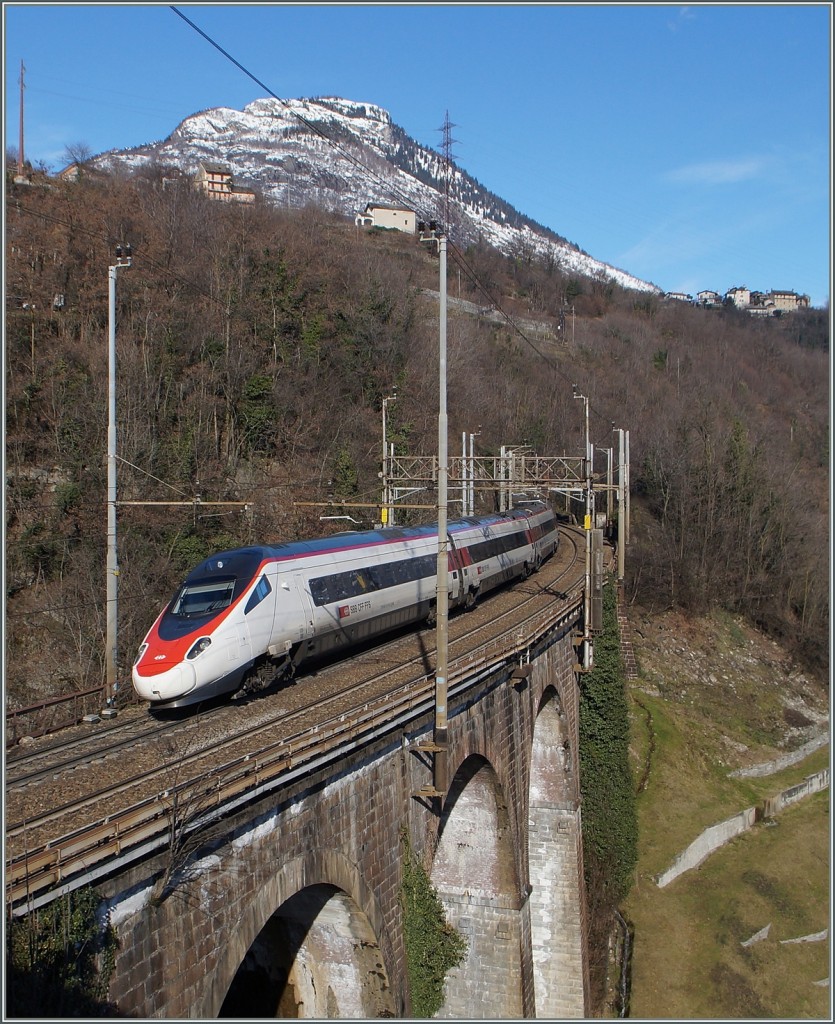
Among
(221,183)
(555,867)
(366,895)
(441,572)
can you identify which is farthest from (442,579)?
(221,183)

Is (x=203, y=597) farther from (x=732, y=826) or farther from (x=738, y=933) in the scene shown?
(x=732, y=826)

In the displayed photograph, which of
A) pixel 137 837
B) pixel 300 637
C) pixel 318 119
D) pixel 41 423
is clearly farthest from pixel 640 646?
pixel 318 119

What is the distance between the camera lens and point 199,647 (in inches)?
562

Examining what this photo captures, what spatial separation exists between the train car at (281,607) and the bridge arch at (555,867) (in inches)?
290

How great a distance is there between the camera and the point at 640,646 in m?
54.8

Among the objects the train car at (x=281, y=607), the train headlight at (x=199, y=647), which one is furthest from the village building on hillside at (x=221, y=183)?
the train headlight at (x=199, y=647)

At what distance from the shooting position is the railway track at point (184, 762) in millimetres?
8578

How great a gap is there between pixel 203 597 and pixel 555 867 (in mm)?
18517

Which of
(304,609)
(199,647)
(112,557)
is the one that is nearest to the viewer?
(199,647)

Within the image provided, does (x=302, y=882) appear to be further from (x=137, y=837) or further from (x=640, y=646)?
(x=640, y=646)

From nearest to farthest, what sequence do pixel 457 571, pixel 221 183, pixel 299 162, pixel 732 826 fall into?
pixel 457 571
pixel 732 826
pixel 221 183
pixel 299 162

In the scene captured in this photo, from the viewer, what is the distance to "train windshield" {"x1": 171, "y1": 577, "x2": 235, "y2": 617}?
15.1 m

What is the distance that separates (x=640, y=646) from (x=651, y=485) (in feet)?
59.8

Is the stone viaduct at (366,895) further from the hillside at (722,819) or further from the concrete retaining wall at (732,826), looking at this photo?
the concrete retaining wall at (732,826)
